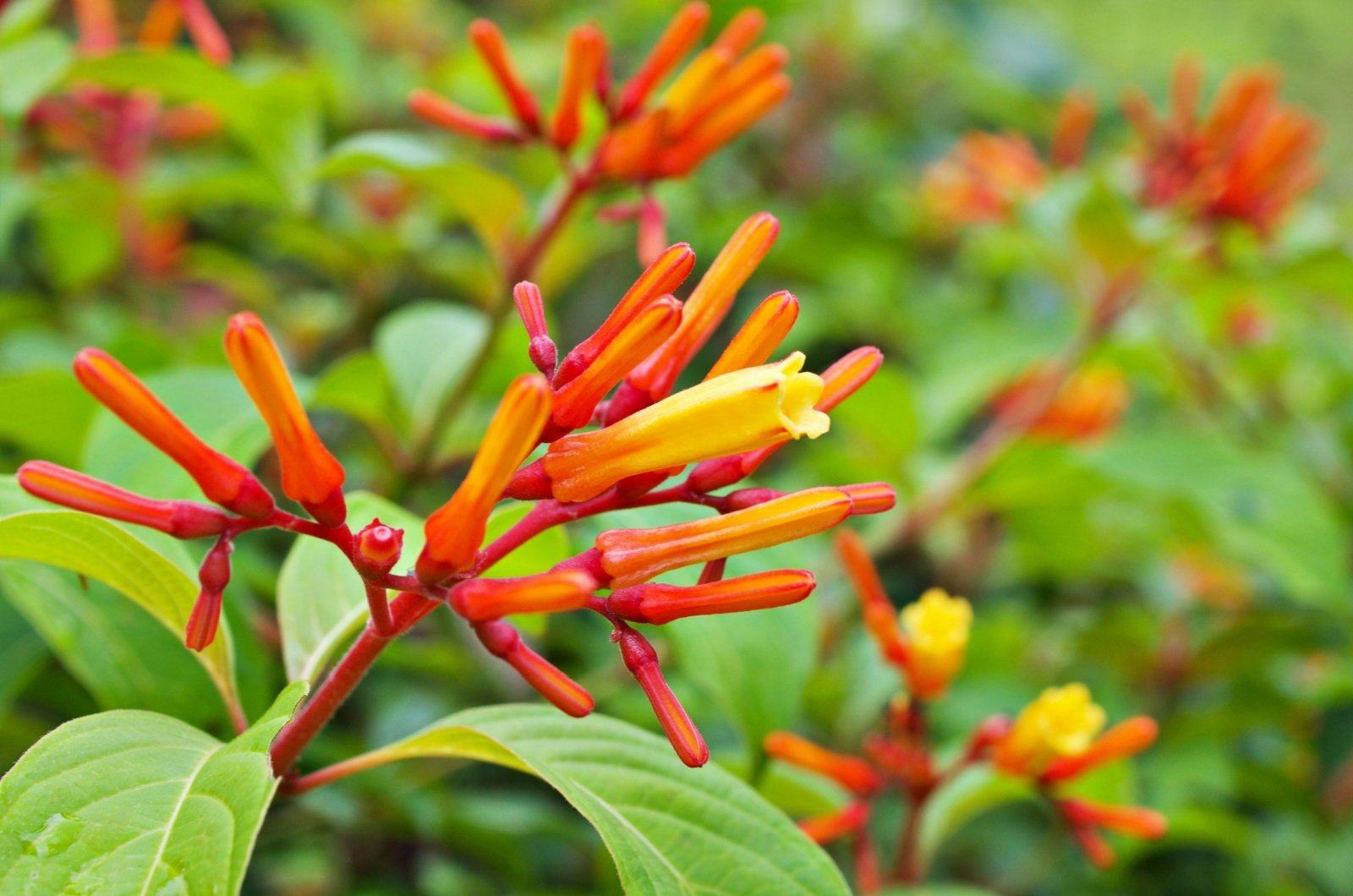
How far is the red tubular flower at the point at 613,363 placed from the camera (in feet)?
1.99

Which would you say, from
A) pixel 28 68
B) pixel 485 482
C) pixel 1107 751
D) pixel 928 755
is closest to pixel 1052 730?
pixel 1107 751

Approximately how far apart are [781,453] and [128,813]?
83.1 inches

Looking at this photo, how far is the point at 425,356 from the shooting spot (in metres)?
1.48

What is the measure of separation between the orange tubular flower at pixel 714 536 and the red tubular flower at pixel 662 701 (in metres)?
0.04

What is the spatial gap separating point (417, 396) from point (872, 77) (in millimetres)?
2399

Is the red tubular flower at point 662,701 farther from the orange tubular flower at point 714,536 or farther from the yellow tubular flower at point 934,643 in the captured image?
the yellow tubular flower at point 934,643

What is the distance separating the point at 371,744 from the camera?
168cm

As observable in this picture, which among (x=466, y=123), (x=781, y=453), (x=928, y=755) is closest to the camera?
(x=928, y=755)

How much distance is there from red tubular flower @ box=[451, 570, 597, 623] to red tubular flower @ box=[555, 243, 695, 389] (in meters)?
0.14

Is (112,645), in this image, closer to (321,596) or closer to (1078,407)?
(321,596)

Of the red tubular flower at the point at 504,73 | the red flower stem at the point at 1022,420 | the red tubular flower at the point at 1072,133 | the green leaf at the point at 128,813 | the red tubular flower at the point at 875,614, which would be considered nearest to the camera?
the green leaf at the point at 128,813

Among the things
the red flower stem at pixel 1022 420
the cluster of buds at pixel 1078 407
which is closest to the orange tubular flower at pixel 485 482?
the red flower stem at pixel 1022 420

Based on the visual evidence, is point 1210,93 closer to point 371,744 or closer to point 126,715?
point 371,744

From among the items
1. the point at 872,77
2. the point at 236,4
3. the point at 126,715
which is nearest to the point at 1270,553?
the point at 126,715
